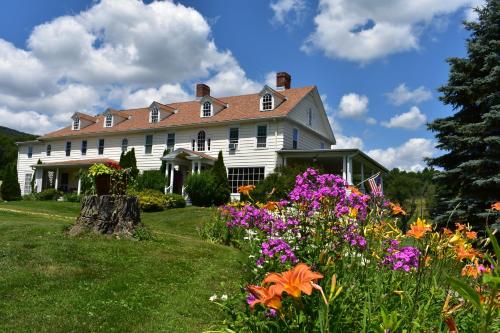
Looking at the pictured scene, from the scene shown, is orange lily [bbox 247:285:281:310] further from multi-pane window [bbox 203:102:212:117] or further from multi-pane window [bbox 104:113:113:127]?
multi-pane window [bbox 104:113:113:127]

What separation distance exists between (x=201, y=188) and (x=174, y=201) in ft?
5.50

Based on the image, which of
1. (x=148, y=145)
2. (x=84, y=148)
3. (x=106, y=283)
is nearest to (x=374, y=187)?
(x=106, y=283)

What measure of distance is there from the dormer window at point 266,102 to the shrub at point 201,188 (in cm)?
529

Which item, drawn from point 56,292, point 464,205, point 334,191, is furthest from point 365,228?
point 464,205

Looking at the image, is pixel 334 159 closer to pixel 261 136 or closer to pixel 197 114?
pixel 261 136

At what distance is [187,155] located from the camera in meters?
25.9

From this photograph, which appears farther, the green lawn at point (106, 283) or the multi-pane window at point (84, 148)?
the multi-pane window at point (84, 148)

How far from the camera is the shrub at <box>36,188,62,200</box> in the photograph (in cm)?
3037

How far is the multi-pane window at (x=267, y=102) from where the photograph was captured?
25.6 metres

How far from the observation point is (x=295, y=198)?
3826 millimetres

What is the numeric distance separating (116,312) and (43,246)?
3.21 meters

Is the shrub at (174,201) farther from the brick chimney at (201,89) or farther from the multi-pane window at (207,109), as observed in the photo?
the brick chimney at (201,89)

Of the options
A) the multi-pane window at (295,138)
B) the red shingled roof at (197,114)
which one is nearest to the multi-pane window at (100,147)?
the red shingled roof at (197,114)

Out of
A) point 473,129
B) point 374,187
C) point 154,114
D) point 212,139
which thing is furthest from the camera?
point 154,114
